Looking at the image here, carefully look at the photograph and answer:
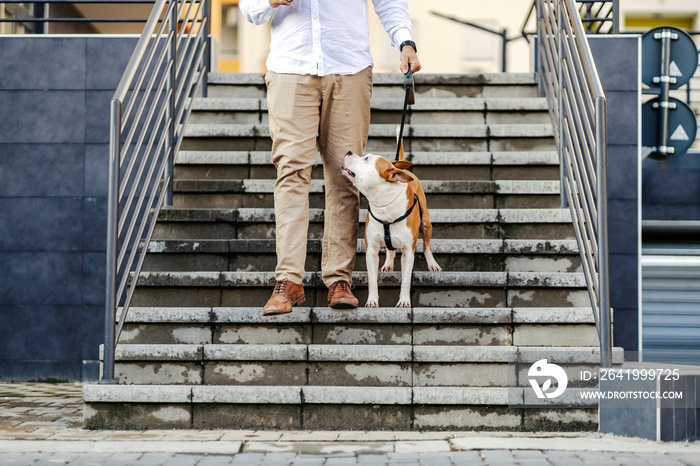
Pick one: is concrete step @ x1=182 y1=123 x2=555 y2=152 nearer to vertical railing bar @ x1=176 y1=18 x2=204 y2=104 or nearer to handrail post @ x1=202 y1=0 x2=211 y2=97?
vertical railing bar @ x1=176 y1=18 x2=204 y2=104

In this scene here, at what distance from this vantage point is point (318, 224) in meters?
4.71

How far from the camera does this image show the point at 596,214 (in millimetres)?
3697

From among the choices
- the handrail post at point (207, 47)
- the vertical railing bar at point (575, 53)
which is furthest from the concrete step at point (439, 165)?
the handrail post at point (207, 47)

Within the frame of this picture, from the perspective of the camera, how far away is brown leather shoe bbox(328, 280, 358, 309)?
12.6 ft

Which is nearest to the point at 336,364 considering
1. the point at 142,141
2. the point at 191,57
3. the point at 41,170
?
the point at 142,141

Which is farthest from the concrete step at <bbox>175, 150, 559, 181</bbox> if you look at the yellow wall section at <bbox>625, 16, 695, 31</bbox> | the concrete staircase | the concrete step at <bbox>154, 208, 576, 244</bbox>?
the yellow wall section at <bbox>625, 16, 695, 31</bbox>

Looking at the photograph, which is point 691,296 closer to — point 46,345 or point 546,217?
point 546,217

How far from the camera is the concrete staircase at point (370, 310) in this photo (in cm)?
353

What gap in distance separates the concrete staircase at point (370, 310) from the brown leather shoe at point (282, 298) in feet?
0.38

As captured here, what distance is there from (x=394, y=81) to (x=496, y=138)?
3.20 feet

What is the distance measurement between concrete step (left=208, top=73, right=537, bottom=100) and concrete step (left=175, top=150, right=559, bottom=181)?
0.85 m

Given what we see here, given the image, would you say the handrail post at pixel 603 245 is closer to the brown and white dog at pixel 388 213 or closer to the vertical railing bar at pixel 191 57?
the brown and white dog at pixel 388 213

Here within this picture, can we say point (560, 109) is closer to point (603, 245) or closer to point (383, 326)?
point (603, 245)

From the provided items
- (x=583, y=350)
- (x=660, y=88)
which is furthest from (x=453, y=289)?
(x=660, y=88)
